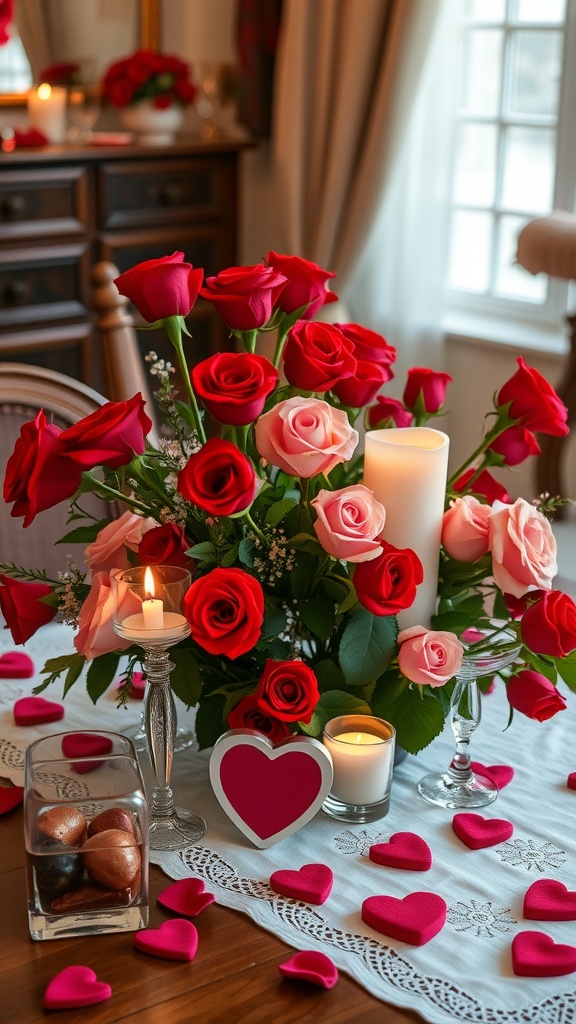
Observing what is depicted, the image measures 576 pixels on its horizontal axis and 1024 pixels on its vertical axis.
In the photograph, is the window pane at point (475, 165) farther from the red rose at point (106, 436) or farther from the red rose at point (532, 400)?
the red rose at point (106, 436)

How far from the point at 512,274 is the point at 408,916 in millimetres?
2741

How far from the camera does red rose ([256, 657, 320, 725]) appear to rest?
3.04 ft

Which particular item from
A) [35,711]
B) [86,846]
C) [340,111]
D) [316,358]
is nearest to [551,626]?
[316,358]

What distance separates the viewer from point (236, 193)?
3578 mm

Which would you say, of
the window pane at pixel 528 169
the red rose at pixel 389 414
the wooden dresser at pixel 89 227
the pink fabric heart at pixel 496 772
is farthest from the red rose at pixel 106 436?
the window pane at pixel 528 169

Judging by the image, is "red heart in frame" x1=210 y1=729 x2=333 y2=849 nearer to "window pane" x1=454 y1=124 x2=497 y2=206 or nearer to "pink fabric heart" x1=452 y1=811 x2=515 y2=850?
"pink fabric heart" x1=452 y1=811 x2=515 y2=850

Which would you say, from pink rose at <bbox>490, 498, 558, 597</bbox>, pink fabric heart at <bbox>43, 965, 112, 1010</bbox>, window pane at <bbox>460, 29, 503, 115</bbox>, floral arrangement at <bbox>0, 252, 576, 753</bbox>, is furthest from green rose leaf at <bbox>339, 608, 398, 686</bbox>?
window pane at <bbox>460, 29, 503, 115</bbox>

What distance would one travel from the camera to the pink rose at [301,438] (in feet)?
3.05

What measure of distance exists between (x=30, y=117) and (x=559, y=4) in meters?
1.48

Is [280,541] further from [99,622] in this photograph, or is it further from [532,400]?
[532,400]

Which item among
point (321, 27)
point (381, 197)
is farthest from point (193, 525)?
point (321, 27)

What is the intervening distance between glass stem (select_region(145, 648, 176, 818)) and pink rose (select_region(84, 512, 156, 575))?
0.13m

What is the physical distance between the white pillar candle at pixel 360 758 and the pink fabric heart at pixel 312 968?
18 cm

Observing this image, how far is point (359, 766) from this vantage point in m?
0.97
